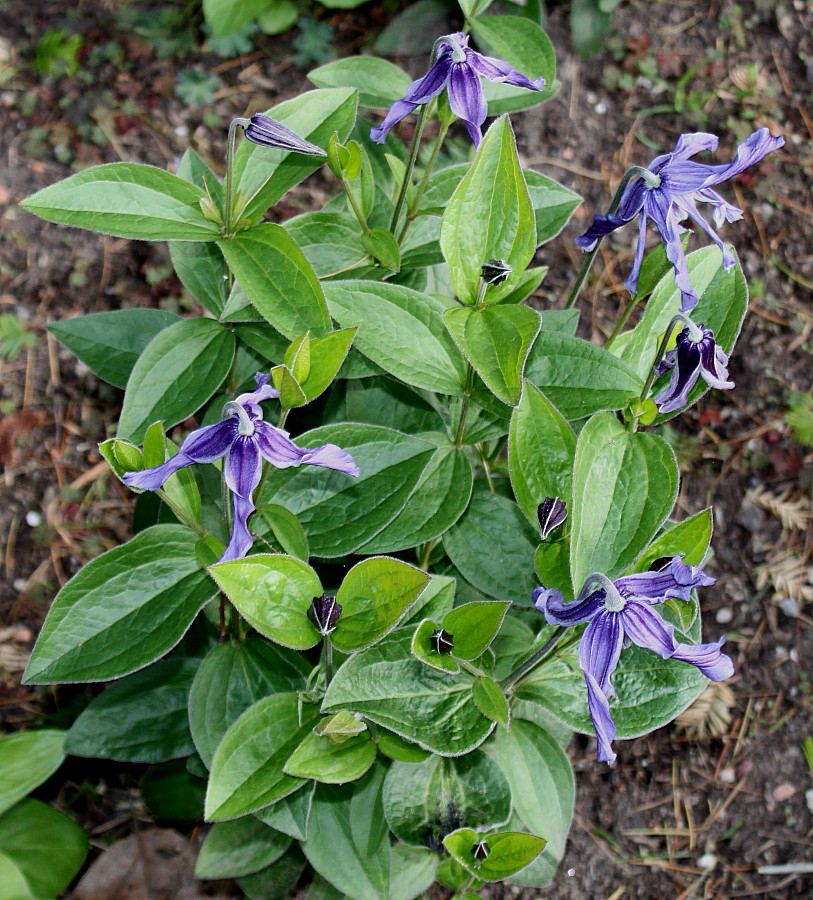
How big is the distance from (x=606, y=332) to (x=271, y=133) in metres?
2.07

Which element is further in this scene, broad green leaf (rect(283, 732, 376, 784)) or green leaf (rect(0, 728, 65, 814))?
green leaf (rect(0, 728, 65, 814))

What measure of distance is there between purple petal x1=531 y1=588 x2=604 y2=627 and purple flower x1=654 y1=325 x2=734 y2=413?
538 mm

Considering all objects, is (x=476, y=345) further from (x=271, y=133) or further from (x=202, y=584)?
(x=202, y=584)

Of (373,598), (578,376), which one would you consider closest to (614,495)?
(578,376)

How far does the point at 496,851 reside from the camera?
196 centimetres

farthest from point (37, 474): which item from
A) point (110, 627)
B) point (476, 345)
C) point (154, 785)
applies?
point (476, 345)

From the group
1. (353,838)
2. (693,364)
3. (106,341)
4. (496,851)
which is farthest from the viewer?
(106,341)

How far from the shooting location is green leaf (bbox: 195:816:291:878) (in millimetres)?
2303

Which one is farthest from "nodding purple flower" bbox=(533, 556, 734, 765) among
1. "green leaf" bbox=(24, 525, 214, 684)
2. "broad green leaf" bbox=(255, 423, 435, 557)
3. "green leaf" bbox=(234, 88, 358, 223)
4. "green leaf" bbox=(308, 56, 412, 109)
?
A: "green leaf" bbox=(308, 56, 412, 109)

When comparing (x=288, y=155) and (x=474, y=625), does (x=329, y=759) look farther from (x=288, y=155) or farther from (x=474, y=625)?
(x=288, y=155)

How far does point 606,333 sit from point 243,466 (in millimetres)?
2332

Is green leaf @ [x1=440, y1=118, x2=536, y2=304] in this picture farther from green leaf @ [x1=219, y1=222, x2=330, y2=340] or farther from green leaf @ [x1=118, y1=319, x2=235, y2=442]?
green leaf @ [x1=118, y1=319, x2=235, y2=442]

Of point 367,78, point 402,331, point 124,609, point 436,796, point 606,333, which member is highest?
point 367,78

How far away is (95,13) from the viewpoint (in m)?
3.98
